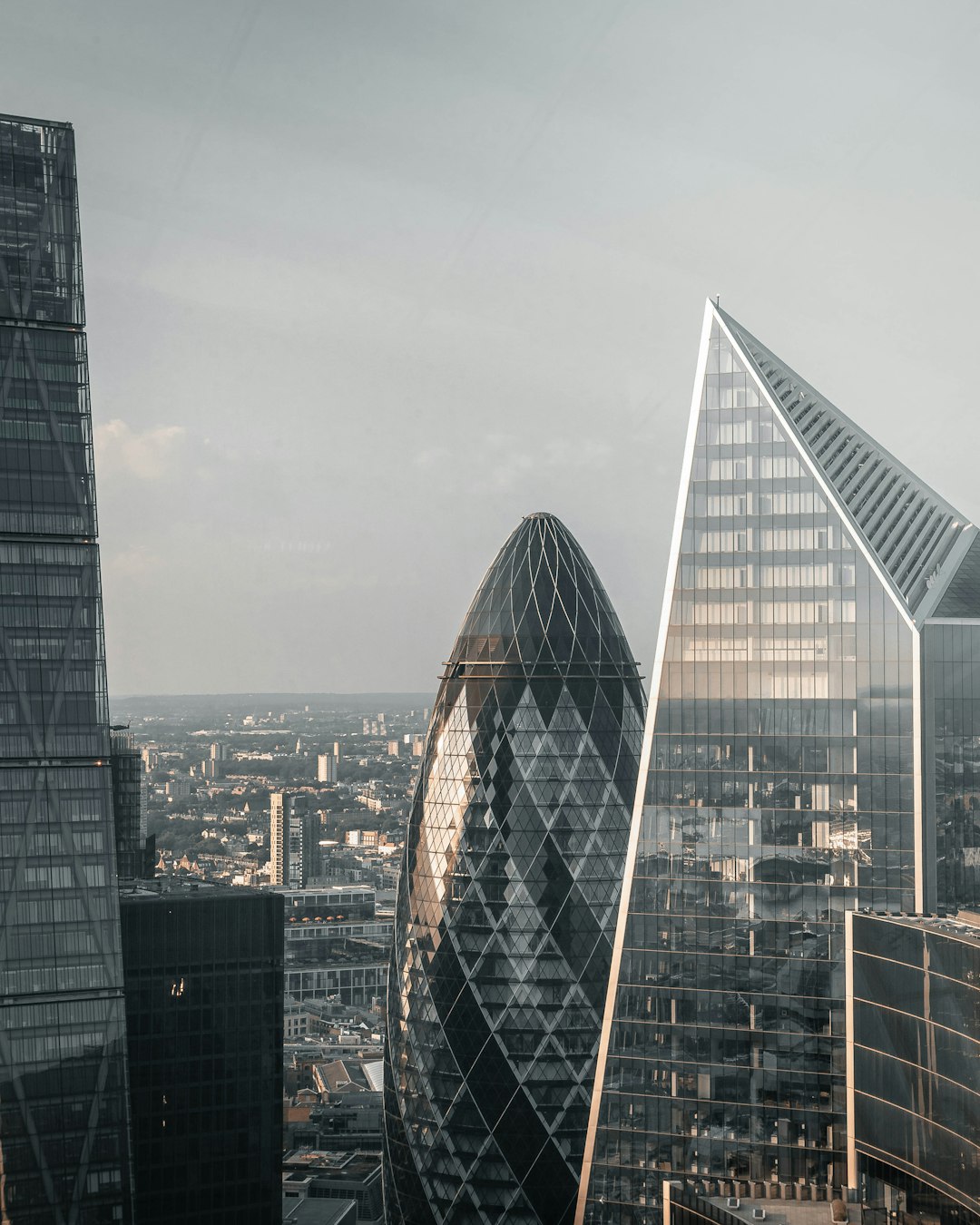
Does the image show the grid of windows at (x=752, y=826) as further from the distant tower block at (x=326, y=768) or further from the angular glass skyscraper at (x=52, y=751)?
the distant tower block at (x=326, y=768)

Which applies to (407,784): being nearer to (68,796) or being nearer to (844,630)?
(68,796)

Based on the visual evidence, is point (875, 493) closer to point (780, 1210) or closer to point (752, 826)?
point (752, 826)

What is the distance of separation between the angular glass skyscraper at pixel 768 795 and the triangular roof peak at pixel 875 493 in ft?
0.52

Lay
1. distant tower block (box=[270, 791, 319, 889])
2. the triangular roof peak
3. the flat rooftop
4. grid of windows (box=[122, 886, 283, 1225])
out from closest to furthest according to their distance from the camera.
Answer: the flat rooftop
the triangular roof peak
grid of windows (box=[122, 886, 283, 1225])
distant tower block (box=[270, 791, 319, 889])

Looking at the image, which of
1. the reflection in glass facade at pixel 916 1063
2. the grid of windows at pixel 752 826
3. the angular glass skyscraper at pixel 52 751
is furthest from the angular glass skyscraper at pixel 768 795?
the angular glass skyscraper at pixel 52 751

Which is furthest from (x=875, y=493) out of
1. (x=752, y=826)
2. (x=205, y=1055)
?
(x=205, y=1055)

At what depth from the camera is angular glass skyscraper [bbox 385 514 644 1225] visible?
6362cm

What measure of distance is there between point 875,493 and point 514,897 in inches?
941

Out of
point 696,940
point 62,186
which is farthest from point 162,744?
point 696,940

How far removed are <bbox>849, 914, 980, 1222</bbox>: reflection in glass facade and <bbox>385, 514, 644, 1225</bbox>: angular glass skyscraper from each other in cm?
1977

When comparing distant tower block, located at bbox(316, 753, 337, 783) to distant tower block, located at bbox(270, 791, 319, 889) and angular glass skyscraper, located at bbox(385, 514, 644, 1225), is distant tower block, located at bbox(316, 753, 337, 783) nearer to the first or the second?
distant tower block, located at bbox(270, 791, 319, 889)

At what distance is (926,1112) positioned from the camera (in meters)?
40.6

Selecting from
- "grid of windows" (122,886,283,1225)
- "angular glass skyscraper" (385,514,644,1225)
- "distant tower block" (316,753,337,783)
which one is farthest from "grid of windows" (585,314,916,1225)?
"distant tower block" (316,753,337,783)

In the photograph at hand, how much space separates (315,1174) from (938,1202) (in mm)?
51638
